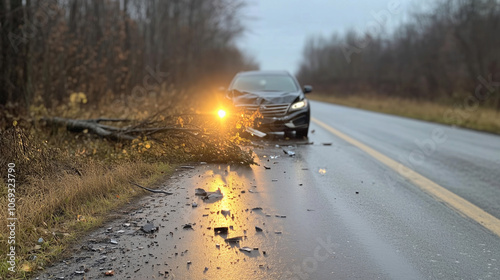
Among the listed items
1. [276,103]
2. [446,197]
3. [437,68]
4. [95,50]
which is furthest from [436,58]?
[446,197]

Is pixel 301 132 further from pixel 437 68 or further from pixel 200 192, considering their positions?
pixel 437 68

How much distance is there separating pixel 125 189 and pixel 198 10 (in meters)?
31.6

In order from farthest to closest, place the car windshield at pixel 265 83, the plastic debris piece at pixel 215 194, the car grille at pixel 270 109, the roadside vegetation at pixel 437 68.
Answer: the roadside vegetation at pixel 437 68 < the car windshield at pixel 265 83 < the car grille at pixel 270 109 < the plastic debris piece at pixel 215 194

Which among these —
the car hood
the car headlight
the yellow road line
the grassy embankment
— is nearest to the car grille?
the car hood

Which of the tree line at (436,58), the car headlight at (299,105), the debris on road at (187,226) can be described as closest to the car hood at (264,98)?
the car headlight at (299,105)

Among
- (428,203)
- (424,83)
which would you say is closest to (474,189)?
(428,203)

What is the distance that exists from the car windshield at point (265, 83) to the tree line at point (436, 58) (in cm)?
2097

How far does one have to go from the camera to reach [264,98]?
10102 mm

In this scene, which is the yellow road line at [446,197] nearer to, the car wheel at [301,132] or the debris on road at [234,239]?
the car wheel at [301,132]

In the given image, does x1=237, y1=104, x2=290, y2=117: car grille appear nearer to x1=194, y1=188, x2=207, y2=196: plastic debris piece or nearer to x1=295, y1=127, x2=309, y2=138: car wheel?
x1=295, y1=127, x2=309, y2=138: car wheel

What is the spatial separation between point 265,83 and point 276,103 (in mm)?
1429

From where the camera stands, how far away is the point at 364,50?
8525 cm

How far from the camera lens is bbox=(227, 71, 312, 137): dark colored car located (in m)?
9.95

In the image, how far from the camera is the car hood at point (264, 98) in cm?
Answer: 1008
